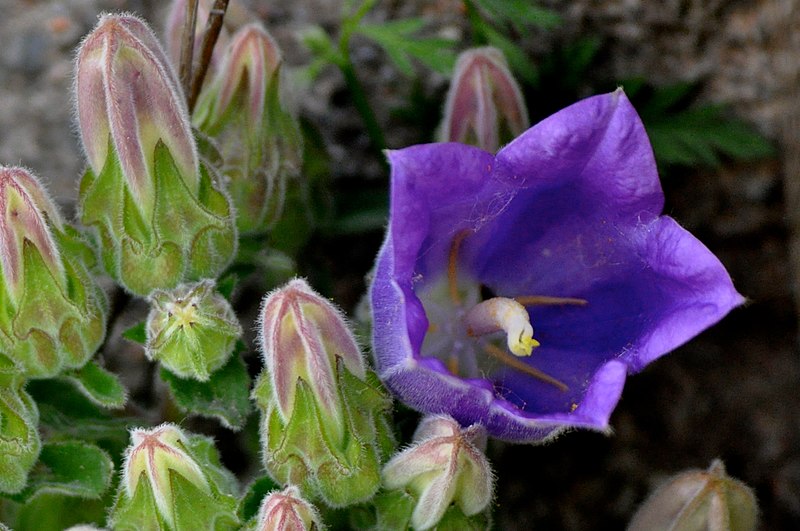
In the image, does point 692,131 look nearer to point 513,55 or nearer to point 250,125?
point 513,55

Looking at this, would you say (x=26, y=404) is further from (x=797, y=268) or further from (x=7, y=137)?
(x=797, y=268)

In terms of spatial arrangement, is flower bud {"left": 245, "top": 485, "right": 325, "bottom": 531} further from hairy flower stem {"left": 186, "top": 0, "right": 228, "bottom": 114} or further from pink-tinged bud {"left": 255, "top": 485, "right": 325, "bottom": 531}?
hairy flower stem {"left": 186, "top": 0, "right": 228, "bottom": 114}

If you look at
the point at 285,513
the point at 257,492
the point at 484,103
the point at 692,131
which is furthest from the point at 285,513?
the point at 692,131

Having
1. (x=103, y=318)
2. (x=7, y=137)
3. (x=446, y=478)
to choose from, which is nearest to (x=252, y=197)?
(x=103, y=318)

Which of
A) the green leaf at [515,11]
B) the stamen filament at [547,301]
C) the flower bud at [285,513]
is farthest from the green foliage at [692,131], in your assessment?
the flower bud at [285,513]

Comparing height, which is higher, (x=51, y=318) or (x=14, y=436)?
(x=51, y=318)

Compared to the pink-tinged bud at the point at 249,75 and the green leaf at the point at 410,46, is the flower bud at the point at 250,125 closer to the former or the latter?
the pink-tinged bud at the point at 249,75

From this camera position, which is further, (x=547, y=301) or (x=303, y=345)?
(x=547, y=301)
